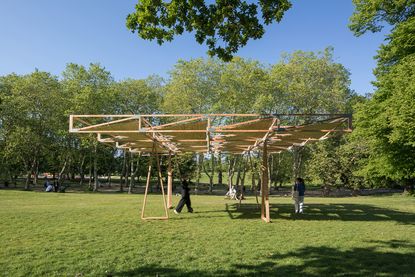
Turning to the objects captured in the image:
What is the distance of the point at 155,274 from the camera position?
6.57 metres

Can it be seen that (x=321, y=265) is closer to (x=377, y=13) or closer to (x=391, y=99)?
(x=391, y=99)

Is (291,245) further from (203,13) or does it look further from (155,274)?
(203,13)

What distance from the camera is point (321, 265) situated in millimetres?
7219

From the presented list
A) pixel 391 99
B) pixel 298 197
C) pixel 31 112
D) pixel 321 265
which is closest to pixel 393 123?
pixel 391 99

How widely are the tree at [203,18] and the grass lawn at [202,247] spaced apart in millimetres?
4974

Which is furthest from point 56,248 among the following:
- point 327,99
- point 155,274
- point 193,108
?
point 327,99

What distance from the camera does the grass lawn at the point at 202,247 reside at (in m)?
6.91

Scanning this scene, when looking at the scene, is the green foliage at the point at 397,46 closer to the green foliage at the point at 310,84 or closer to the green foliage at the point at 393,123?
the green foliage at the point at 393,123

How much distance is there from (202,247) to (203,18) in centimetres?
544

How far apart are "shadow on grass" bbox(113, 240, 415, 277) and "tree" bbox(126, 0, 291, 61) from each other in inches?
199

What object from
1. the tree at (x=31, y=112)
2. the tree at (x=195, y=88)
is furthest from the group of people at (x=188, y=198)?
the tree at (x=31, y=112)

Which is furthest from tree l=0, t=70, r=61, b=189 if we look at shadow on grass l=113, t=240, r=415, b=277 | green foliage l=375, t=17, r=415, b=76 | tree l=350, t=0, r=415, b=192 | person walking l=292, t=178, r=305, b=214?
shadow on grass l=113, t=240, r=415, b=277

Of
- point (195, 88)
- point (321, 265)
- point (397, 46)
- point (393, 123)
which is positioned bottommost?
point (321, 265)

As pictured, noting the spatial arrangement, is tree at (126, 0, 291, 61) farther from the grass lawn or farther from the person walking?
the person walking
